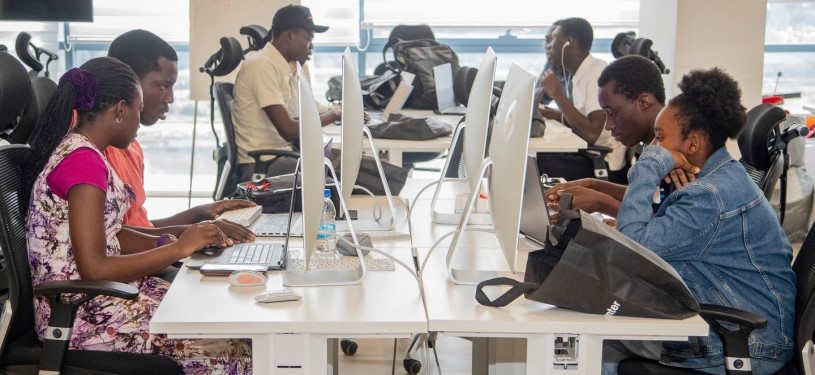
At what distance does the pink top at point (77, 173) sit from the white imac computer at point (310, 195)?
47 centimetres

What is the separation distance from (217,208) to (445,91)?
2.72m

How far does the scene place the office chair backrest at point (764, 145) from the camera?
9.48ft

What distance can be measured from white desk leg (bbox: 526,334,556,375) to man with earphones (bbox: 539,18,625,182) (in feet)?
8.91

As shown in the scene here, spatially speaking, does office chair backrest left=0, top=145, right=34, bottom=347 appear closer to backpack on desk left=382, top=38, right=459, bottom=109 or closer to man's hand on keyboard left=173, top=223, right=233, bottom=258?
man's hand on keyboard left=173, top=223, right=233, bottom=258

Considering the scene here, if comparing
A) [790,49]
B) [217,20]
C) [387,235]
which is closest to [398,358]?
[387,235]

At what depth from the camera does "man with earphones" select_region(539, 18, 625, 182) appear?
15.0 feet

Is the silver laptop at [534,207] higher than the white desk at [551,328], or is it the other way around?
the silver laptop at [534,207]

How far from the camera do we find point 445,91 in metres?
5.47

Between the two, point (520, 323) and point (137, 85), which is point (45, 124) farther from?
point (520, 323)

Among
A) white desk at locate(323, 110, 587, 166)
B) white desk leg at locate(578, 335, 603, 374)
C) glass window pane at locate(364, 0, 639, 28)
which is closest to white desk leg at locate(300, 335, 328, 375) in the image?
white desk leg at locate(578, 335, 603, 374)

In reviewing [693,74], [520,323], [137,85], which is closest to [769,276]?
[693,74]

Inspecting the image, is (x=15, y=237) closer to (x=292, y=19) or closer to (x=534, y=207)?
(x=534, y=207)

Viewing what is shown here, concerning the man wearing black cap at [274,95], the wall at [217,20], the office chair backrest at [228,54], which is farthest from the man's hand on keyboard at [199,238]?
the wall at [217,20]

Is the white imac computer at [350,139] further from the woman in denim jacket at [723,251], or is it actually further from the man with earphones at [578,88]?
the man with earphones at [578,88]
